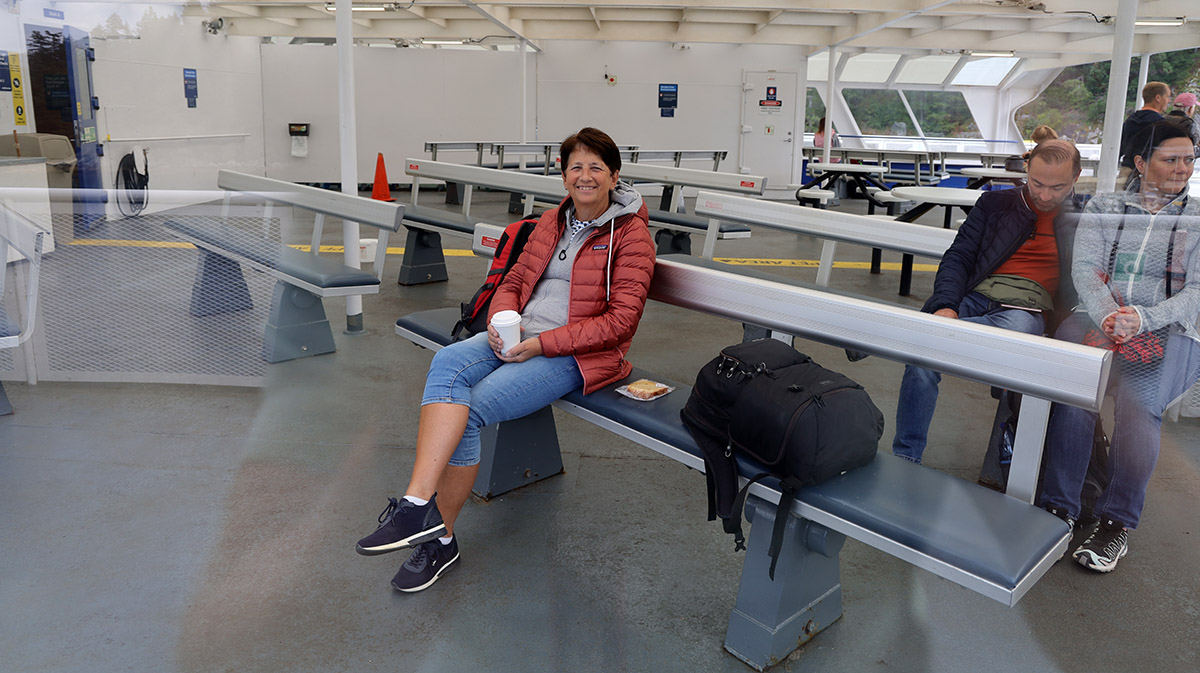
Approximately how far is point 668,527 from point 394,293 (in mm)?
3584

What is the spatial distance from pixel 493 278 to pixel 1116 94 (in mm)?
1761

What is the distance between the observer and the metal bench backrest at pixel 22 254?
10.2 ft

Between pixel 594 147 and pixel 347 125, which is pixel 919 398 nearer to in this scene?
pixel 594 147

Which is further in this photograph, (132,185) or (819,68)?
(819,68)

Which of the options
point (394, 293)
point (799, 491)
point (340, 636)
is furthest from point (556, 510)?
point (394, 293)

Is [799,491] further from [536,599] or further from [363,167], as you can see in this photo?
[363,167]

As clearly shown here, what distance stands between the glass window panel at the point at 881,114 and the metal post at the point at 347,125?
244 cm

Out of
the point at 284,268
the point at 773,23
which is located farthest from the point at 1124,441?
the point at 773,23

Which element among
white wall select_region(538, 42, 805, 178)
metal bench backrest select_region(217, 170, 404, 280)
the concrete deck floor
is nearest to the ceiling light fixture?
white wall select_region(538, 42, 805, 178)

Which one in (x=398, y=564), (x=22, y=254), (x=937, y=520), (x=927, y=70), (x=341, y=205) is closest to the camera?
(x=937, y=520)

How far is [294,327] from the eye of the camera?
411 centimetres

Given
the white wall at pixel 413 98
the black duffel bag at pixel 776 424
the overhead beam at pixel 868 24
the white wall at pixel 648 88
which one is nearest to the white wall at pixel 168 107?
the black duffel bag at pixel 776 424

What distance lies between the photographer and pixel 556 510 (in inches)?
105

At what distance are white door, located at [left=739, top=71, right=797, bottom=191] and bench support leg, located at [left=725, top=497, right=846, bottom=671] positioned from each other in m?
11.5
